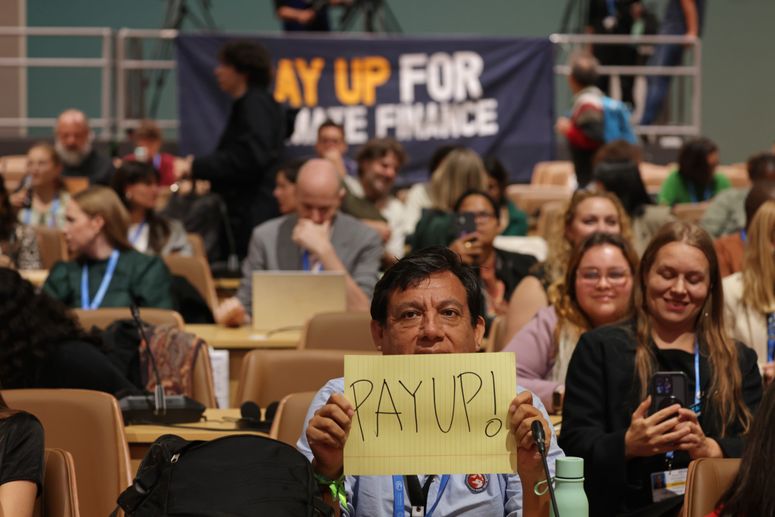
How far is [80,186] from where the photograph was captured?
920 centimetres

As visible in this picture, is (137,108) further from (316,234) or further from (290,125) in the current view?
(316,234)

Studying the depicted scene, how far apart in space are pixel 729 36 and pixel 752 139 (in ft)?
3.80

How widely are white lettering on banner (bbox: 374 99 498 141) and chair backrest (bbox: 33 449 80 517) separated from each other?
22.3ft

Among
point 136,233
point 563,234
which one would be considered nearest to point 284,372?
point 563,234

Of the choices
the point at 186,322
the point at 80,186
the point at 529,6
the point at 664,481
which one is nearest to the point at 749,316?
the point at 664,481

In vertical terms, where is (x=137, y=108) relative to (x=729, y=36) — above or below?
below

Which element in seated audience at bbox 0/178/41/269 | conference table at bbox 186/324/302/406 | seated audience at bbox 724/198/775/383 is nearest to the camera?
seated audience at bbox 724/198/775/383

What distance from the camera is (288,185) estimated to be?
7062 mm

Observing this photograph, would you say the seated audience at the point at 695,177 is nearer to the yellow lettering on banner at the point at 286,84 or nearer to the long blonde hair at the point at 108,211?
the yellow lettering on banner at the point at 286,84

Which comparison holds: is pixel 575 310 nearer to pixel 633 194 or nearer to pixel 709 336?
pixel 709 336

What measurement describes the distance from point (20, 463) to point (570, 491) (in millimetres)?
1186

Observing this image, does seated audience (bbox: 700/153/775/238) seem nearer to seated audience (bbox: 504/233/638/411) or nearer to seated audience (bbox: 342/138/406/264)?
seated audience (bbox: 342/138/406/264)

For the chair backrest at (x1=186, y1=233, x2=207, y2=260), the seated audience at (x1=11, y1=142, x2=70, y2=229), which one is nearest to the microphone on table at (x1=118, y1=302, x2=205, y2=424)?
the chair backrest at (x1=186, y1=233, x2=207, y2=260)

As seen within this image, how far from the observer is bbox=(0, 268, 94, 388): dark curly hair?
379cm
